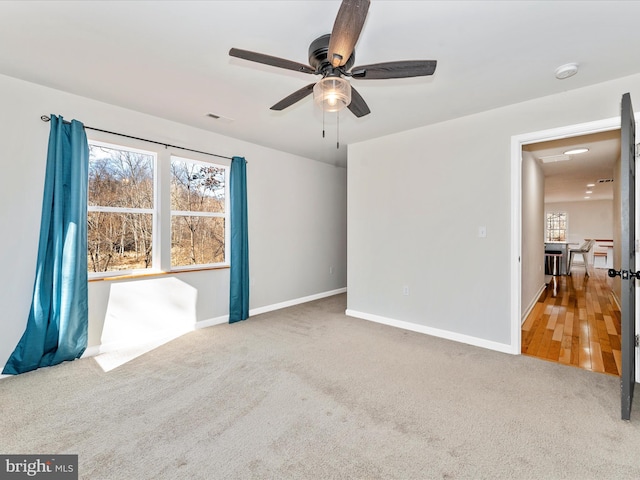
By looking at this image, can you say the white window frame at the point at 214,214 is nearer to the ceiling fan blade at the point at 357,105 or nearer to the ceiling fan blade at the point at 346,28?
the ceiling fan blade at the point at 357,105

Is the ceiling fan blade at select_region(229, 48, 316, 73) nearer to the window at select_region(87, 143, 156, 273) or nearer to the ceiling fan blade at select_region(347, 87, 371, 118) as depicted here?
the ceiling fan blade at select_region(347, 87, 371, 118)

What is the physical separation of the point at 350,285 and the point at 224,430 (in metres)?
2.81

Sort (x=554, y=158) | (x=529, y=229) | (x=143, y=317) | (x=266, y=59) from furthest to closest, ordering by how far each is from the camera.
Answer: (x=554, y=158) → (x=529, y=229) → (x=143, y=317) → (x=266, y=59)

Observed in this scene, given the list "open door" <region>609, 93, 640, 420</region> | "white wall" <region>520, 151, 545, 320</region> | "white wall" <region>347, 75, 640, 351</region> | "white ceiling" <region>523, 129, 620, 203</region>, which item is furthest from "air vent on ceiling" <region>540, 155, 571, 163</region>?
"open door" <region>609, 93, 640, 420</region>

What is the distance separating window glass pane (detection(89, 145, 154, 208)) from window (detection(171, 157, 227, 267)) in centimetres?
30

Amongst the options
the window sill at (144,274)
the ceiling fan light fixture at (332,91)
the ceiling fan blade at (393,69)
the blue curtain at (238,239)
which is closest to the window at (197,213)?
the window sill at (144,274)

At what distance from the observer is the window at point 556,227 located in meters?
11.3

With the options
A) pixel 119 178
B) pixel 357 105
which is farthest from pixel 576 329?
pixel 119 178

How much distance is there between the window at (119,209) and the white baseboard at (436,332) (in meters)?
2.82

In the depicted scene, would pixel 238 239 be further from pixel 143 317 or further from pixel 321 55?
pixel 321 55

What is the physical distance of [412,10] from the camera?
1751 mm

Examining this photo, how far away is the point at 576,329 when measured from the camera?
3826 millimetres

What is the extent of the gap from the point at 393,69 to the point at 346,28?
1.52 ft

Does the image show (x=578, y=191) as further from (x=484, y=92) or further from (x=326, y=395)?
(x=326, y=395)
